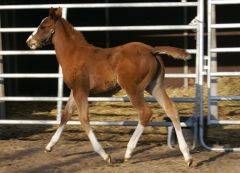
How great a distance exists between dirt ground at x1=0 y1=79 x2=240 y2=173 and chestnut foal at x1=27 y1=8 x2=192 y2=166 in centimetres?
23

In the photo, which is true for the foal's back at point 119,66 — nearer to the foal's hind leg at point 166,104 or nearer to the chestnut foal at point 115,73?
the chestnut foal at point 115,73

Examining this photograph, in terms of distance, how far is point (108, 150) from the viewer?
6.11m

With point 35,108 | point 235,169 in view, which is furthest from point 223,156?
point 35,108

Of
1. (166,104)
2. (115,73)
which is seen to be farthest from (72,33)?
(166,104)

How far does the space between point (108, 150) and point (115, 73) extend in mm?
1150

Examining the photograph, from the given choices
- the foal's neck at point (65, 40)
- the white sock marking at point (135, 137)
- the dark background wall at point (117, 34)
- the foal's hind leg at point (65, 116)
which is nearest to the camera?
the white sock marking at point (135, 137)

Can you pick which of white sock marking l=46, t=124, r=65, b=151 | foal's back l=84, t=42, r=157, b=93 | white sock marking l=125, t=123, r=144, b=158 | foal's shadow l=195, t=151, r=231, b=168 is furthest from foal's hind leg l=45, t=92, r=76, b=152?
foal's shadow l=195, t=151, r=231, b=168

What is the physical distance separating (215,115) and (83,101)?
2.57 metres

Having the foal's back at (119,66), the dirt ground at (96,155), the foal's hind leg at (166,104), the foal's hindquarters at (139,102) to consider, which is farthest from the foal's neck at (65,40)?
the dirt ground at (96,155)

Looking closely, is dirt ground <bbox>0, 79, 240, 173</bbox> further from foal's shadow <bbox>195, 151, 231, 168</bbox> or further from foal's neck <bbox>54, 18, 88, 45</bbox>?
foal's neck <bbox>54, 18, 88, 45</bbox>

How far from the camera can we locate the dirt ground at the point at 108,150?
5.30 m

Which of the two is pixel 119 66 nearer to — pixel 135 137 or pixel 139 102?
pixel 139 102

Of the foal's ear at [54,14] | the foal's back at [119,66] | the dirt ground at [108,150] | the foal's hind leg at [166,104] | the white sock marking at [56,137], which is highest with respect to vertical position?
the foal's ear at [54,14]

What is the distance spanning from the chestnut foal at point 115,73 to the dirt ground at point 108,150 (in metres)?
0.23
